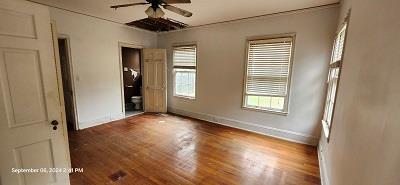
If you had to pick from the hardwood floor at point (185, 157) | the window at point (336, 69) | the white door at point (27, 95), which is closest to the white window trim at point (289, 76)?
the hardwood floor at point (185, 157)

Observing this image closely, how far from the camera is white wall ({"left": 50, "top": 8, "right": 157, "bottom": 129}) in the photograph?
3611 millimetres

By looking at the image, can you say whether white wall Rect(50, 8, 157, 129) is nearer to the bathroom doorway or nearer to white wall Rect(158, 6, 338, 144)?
the bathroom doorway

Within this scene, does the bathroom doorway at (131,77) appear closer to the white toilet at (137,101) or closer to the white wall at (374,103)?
the white toilet at (137,101)

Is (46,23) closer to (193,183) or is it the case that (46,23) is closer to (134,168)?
(134,168)

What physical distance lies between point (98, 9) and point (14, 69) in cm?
240

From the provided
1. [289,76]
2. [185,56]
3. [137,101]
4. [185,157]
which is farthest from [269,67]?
[137,101]

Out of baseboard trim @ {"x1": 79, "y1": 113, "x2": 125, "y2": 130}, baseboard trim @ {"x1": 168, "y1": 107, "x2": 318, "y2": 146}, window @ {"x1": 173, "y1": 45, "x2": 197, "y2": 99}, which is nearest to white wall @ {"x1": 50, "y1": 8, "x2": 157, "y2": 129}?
baseboard trim @ {"x1": 79, "y1": 113, "x2": 125, "y2": 130}

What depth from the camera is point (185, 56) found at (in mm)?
4902

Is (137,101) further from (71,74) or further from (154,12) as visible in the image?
(154,12)

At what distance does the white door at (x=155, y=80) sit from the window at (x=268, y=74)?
8.28 ft

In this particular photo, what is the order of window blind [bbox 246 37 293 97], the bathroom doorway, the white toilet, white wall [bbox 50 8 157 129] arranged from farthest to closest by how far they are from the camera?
the bathroom doorway < the white toilet < white wall [bbox 50 8 157 129] < window blind [bbox 246 37 293 97]

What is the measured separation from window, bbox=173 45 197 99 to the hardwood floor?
134 cm

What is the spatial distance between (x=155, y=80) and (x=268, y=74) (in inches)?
128

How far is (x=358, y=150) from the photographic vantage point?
1.10 metres
